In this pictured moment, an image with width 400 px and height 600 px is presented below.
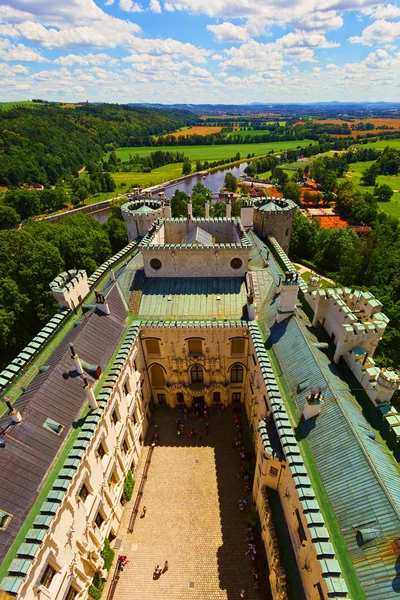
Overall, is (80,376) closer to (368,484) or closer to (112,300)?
(112,300)

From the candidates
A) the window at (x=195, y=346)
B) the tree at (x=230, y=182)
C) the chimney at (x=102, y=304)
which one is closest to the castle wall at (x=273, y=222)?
the window at (x=195, y=346)

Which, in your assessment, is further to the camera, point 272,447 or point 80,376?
point 80,376

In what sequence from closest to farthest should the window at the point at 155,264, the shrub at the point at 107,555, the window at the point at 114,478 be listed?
the shrub at the point at 107,555, the window at the point at 114,478, the window at the point at 155,264

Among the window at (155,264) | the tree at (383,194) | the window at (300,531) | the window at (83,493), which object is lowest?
the window at (83,493)

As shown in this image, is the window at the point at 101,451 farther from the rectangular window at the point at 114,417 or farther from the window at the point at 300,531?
the window at the point at 300,531

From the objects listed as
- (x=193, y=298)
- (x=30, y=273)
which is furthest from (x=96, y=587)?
(x=30, y=273)

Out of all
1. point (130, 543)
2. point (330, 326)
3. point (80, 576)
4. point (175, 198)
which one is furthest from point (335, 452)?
point (175, 198)
